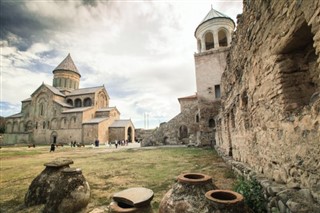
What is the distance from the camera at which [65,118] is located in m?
36.1

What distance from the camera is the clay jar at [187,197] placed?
2334mm

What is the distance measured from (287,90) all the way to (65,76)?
161 ft

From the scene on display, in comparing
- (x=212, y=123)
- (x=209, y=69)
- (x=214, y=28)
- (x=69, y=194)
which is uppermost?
(x=214, y=28)

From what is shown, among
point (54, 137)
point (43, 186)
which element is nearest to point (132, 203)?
point (43, 186)

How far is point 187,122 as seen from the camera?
23062 mm

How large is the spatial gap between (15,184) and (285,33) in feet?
26.2

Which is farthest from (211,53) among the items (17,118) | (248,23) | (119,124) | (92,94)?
(17,118)

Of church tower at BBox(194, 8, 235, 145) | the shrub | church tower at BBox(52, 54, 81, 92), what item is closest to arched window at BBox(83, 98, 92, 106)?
church tower at BBox(52, 54, 81, 92)

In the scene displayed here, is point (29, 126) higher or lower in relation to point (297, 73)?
higher

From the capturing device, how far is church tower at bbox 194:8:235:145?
17734mm

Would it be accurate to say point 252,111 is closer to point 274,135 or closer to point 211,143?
point 274,135

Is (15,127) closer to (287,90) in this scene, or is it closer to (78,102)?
(78,102)

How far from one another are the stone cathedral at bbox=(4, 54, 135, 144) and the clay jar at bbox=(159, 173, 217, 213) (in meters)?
32.6

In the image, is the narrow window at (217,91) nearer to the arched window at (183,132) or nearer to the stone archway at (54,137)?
the arched window at (183,132)
